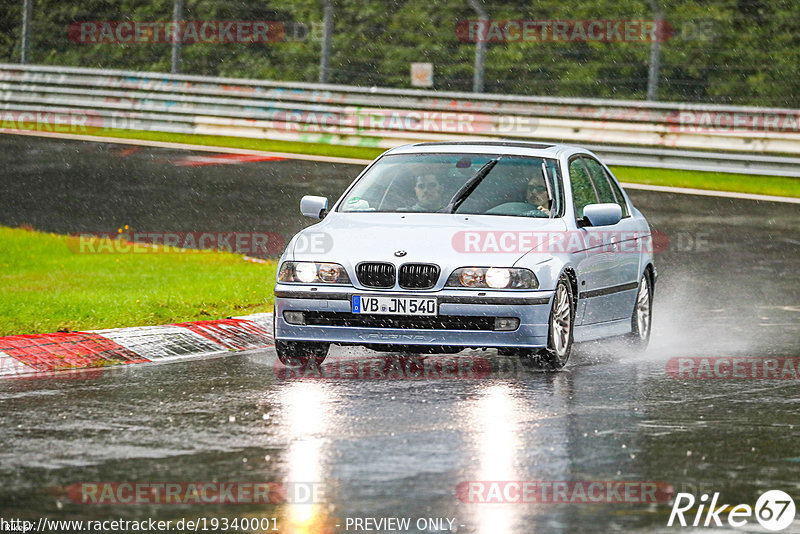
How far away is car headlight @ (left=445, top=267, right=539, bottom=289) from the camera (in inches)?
379

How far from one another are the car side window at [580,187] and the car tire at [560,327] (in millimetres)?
871

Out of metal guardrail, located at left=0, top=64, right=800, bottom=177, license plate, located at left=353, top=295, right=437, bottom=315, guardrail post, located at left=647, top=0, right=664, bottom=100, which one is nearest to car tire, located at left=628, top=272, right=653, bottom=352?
license plate, located at left=353, top=295, right=437, bottom=315

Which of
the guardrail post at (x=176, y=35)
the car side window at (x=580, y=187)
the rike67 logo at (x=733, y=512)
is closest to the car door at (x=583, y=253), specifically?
the car side window at (x=580, y=187)

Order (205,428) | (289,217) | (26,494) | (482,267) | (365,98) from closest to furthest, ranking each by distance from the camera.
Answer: (26,494), (205,428), (482,267), (289,217), (365,98)

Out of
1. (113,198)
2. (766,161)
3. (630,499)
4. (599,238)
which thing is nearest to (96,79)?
(113,198)

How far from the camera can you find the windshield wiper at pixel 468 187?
10.6 meters

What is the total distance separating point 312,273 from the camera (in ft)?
32.4

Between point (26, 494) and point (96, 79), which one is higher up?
point (96, 79)

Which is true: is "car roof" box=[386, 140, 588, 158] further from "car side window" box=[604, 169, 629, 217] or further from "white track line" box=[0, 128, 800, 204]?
"white track line" box=[0, 128, 800, 204]

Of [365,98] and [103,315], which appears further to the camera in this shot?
[365,98]

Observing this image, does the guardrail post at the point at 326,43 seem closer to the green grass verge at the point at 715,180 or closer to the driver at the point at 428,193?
the green grass verge at the point at 715,180

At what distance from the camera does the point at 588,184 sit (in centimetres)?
1155

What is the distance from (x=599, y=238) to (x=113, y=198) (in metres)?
11.3

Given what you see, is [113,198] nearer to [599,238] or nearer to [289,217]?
[289,217]
